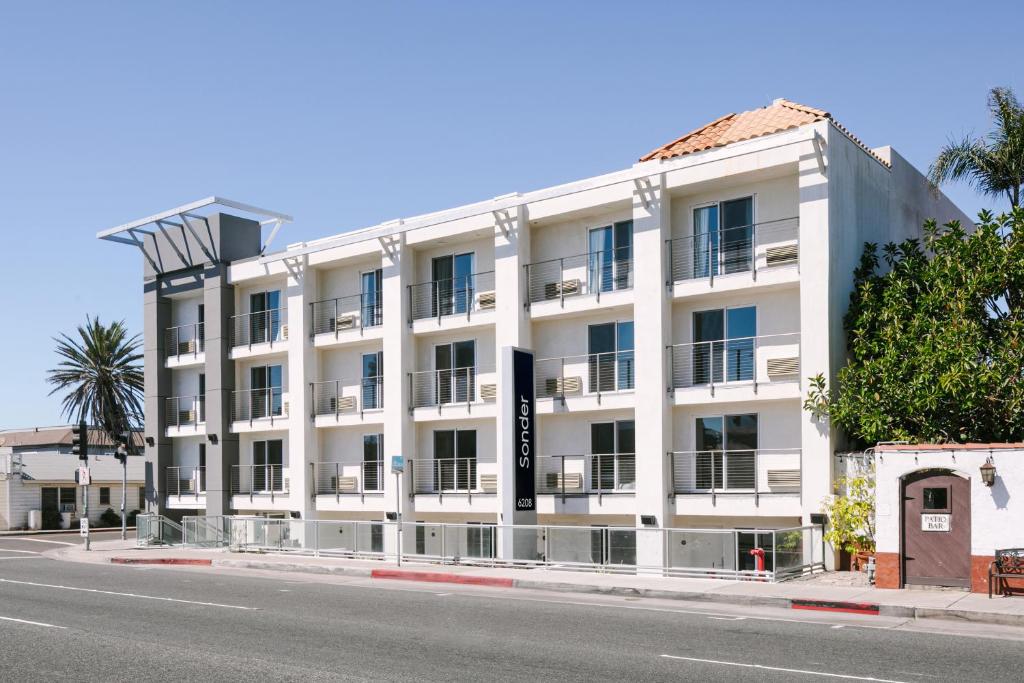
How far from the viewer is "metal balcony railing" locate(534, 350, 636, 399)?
91.0 feet

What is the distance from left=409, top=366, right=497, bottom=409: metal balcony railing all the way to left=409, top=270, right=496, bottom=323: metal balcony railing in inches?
72.2

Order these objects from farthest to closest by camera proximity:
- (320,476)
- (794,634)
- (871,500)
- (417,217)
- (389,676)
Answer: (320,476)
(417,217)
(871,500)
(794,634)
(389,676)

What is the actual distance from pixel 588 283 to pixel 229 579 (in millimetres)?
12397

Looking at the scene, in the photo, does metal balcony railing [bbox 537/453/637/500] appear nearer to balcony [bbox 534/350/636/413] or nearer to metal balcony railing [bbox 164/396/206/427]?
balcony [bbox 534/350/636/413]

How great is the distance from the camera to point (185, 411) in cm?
3975

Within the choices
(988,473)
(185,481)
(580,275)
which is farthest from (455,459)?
(988,473)

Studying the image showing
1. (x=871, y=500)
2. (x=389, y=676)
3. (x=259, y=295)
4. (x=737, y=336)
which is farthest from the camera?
(x=259, y=295)

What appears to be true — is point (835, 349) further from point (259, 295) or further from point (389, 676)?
point (259, 295)

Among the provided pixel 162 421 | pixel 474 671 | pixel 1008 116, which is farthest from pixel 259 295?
pixel 474 671

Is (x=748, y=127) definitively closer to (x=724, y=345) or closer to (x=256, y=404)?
(x=724, y=345)

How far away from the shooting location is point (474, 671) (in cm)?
1152

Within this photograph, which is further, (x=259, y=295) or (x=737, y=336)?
(x=259, y=295)

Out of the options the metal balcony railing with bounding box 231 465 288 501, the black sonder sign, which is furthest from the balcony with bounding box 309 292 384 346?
the black sonder sign

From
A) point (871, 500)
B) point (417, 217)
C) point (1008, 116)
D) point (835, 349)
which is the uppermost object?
point (1008, 116)
